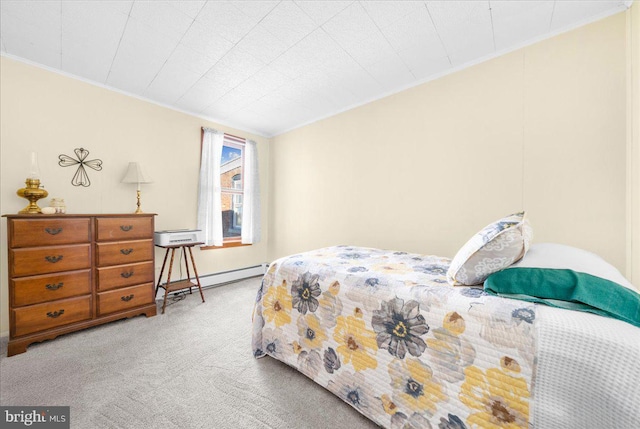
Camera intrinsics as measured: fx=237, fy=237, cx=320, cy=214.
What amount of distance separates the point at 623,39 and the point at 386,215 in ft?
7.26

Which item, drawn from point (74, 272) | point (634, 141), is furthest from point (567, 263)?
point (74, 272)

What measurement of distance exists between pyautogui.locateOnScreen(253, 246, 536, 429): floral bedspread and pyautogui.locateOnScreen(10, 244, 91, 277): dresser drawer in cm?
178

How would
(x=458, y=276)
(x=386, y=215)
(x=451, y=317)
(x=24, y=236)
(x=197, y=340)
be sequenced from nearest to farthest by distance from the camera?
(x=451, y=317)
(x=458, y=276)
(x=24, y=236)
(x=197, y=340)
(x=386, y=215)

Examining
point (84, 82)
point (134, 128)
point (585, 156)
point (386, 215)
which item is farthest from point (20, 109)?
point (585, 156)

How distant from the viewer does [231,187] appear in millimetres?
4066

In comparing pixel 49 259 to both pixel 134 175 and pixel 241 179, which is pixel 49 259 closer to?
pixel 134 175

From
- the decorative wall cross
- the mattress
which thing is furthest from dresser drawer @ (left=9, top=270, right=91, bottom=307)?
the mattress

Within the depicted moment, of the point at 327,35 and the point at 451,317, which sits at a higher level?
the point at 327,35

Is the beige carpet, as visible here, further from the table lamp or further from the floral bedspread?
the table lamp

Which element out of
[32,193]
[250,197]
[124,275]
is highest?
[250,197]

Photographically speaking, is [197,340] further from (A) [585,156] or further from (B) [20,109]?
(A) [585,156]

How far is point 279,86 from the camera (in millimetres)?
2752

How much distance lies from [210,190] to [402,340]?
132 inches

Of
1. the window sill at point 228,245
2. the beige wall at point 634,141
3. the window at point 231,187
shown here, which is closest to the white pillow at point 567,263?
the beige wall at point 634,141
